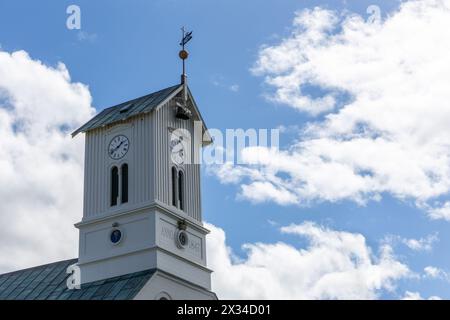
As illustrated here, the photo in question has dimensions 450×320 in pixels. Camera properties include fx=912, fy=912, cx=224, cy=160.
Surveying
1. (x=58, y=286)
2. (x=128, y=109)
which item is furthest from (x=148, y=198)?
(x=58, y=286)

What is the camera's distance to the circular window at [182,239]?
55903mm

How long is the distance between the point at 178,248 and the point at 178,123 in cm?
863

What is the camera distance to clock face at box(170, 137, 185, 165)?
58184 mm

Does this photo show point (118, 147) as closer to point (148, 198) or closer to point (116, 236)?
point (148, 198)

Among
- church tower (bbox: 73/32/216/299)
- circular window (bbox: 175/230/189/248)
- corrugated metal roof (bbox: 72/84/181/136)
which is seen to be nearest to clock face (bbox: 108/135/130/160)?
church tower (bbox: 73/32/216/299)

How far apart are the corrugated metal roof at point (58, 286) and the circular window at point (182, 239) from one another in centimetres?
359

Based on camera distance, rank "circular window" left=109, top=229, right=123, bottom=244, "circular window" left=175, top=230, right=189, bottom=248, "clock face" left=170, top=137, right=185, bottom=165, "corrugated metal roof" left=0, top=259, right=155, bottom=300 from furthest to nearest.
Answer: "clock face" left=170, top=137, right=185, bottom=165 → "circular window" left=175, top=230, right=189, bottom=248 → "circular window" left=109, top=229, right=123, bottom=244 → "corrugated metal roof" left=0, top=259, right=155, bottom=300

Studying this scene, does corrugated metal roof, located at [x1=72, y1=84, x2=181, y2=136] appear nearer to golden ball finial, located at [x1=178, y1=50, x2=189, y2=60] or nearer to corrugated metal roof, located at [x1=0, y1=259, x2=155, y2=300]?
golden ball finial, located at [x1=178, y1=50, x2=189, y2=60]

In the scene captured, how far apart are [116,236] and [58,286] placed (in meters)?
5.37

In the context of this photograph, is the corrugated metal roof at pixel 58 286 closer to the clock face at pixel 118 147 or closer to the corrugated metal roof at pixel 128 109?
the clock face at pixel 118 147
